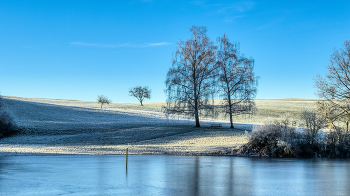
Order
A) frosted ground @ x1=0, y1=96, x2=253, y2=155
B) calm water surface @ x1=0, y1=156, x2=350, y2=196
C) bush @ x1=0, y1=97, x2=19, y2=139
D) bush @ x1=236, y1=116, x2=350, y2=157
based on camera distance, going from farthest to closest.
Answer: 1. bush @ x1=0, y1=97, x2=19, y2=139
2. frosted ground @ x1=0, y1=96, x2=253, y2=155
3. bush @ x1=236, y1=116, x2=350, y2=157
4. calm water surface @ x1=0, y1=156, x2=350, y2=196

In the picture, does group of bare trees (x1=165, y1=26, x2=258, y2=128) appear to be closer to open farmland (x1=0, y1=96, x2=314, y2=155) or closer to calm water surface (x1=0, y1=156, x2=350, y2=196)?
open farmland (x1=0, y1=96, x2=314, y2=155)

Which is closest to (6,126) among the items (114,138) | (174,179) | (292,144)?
(114,138)

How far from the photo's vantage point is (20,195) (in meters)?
8.17

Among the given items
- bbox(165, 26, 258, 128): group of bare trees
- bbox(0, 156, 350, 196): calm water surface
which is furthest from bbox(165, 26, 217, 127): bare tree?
bbox(0, 156, 350, 196): calm water surface

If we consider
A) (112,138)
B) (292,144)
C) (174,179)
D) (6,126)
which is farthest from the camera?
(6,126)

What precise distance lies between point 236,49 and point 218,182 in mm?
29317

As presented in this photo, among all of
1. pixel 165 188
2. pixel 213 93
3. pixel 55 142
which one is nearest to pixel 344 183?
pixel 165 188

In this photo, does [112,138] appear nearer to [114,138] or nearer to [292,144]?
[114,138]

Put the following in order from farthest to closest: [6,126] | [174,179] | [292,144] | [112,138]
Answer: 1. [6,126]
2. [112,138]
3. [292,144]
4. [174,179]

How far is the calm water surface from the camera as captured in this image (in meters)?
8.85

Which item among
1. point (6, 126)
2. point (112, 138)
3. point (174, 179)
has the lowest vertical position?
point (112, 138)

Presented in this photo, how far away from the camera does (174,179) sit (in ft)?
35.0

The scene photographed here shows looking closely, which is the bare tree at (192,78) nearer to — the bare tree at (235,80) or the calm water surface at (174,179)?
the bare tree at (235,80)

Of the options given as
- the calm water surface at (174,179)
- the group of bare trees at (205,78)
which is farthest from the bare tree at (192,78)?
the calm water surface at (174,179)
